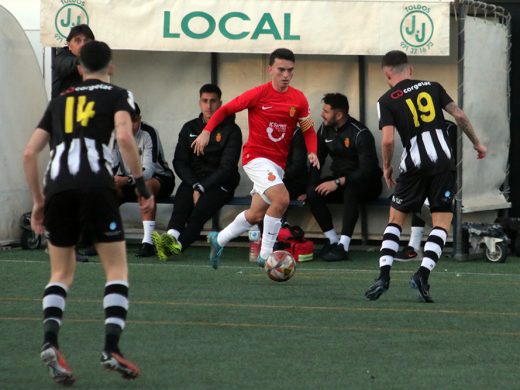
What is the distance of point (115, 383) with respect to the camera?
20.8 ft

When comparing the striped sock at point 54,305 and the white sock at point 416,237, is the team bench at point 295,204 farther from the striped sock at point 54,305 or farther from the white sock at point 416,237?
the striped sock at point 54,305

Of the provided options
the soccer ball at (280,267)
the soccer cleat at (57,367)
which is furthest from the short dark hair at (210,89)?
the soccer cleat at (57,367)

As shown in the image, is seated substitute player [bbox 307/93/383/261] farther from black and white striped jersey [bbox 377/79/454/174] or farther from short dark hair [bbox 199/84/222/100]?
black and white striped jersey [bbox 377/79/454/174]

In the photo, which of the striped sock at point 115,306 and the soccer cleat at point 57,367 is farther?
the striped sock at point 115,306

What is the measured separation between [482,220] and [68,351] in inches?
301

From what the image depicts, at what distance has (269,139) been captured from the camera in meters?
11.6

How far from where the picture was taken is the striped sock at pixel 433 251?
9.44 meters

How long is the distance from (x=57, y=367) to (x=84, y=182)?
949 millimetres

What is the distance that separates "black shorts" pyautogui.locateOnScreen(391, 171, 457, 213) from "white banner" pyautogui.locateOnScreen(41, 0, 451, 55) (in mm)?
3506

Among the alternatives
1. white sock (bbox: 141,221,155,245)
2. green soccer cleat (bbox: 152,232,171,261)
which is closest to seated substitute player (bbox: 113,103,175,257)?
white sock (bbox: 141,221,155,245)

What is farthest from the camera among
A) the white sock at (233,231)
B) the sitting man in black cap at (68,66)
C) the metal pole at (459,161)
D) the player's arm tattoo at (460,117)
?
the metal pole at (459,161)

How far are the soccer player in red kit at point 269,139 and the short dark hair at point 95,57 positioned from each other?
15.4ft

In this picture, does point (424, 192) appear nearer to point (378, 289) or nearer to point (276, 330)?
point (378, 289)

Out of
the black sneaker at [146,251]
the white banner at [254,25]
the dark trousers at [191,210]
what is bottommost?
the black sneaker at [146,251]
